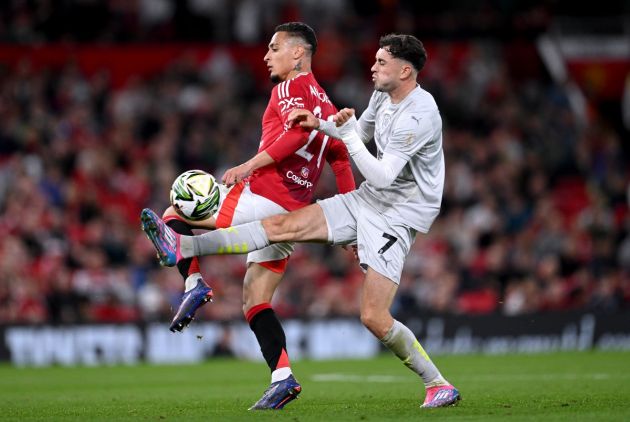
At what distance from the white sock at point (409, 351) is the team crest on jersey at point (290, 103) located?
1712 mm

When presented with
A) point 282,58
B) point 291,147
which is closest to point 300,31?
point 282,58

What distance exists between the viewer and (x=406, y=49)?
827 centimetres

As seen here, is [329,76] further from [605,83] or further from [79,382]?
[79,382]

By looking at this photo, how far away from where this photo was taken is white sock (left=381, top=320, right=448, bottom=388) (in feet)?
26.7

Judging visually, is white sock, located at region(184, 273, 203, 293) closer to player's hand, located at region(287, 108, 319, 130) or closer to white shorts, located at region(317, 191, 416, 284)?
white shorts, located at region(317, 191, 416, 284)

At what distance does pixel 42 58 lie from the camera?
19.9 m

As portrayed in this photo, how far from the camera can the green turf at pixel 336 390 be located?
7.79 meters

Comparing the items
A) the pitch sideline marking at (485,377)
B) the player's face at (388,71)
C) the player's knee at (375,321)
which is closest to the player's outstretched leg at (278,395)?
the player's knee at (375,321)

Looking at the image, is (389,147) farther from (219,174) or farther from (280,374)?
(219,174)

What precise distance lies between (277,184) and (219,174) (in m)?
10.6

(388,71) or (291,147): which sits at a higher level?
(388,71)

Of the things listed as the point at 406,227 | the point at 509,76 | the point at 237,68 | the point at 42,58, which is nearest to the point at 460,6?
the point at 509,76

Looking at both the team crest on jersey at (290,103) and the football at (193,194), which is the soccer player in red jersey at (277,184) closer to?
the team crest on jersey at (290,103)

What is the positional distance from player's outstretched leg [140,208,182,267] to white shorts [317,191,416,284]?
117 centimetres
